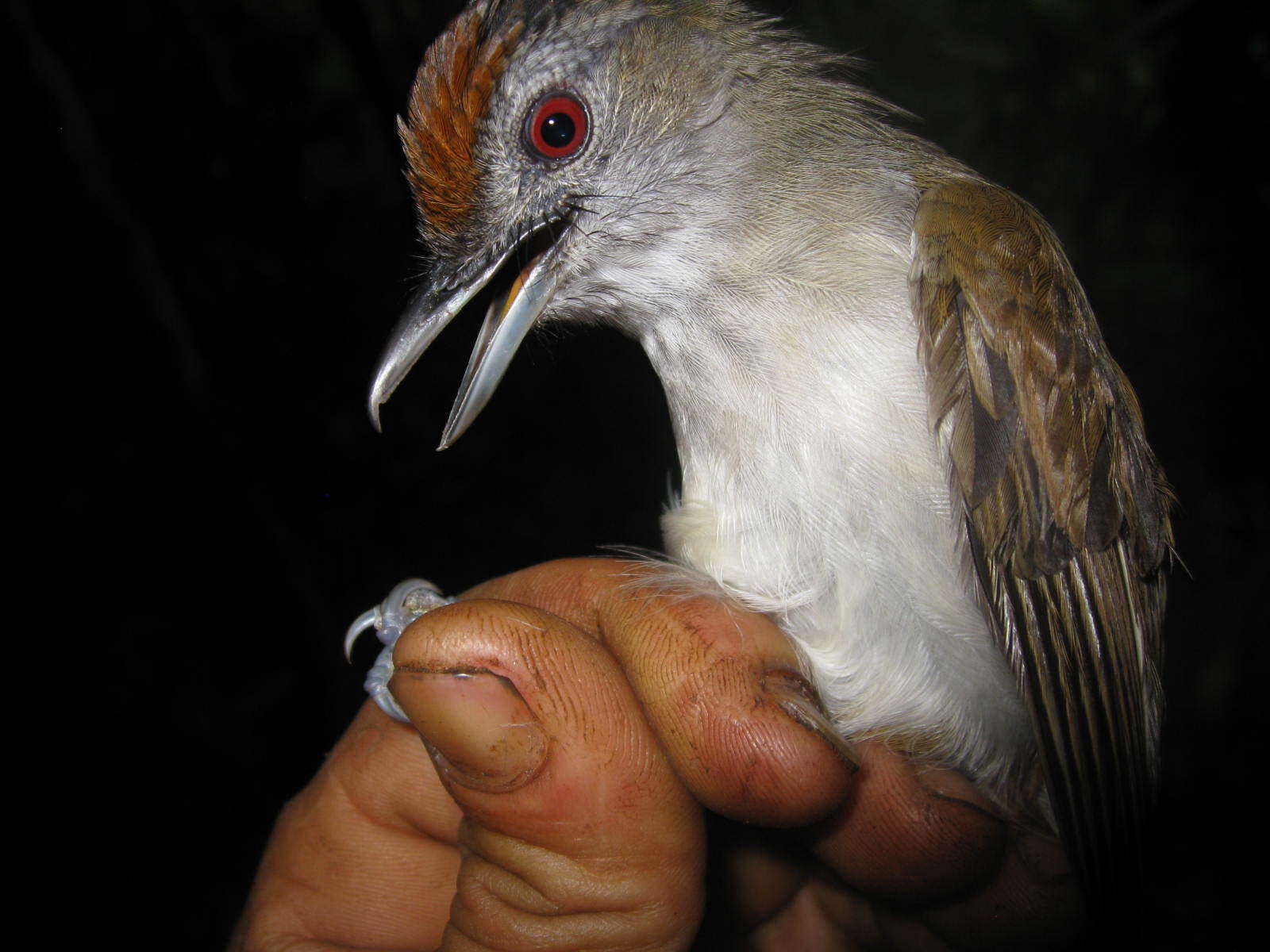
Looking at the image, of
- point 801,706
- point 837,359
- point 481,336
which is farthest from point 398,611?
point 837,359

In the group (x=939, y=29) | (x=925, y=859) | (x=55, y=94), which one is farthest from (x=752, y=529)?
(x=939, y=29)

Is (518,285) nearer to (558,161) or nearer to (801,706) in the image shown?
(558,161)

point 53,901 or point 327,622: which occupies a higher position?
point 327,622

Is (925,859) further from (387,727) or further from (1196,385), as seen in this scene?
(1196,385)

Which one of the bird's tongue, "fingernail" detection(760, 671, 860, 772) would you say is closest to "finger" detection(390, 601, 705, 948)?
"fingernail" detection(760, 671, 860, 772)

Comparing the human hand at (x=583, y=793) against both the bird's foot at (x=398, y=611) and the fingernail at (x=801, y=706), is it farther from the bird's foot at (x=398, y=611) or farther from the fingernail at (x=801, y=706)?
the bird's foot at (x=398, y=611)

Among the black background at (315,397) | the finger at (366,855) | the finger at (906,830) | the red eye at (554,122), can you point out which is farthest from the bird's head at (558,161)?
the black background at (315,397)

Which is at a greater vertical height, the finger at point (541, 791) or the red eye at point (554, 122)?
the red eye at point (554, 122)
